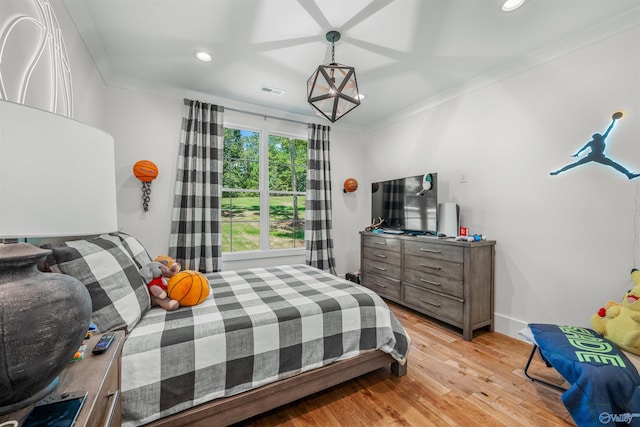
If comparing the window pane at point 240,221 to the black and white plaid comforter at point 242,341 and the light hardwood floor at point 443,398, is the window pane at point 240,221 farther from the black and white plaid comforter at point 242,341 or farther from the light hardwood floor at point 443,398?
the light hardwood floor at point 443,398

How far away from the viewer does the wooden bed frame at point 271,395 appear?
1.26 meters

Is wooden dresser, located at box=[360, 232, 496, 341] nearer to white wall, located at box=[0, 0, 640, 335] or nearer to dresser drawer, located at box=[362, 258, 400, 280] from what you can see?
dresser drawer, located at box=[362, 258, 400, 280]

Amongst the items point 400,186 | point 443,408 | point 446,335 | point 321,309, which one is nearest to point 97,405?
point 321,309

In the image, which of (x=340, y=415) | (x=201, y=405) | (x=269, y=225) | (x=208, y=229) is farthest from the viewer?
(x=269, y=225)

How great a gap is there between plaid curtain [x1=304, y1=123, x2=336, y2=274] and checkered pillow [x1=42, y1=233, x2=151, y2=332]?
2439mm

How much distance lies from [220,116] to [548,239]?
3629 mm

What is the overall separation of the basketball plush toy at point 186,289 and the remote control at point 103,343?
0.51 meters

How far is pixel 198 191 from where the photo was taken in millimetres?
3025

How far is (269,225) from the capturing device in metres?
3.70

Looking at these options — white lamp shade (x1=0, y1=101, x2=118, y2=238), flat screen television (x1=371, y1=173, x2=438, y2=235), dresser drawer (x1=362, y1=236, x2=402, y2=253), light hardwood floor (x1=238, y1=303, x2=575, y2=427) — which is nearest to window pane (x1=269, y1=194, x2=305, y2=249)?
dresser drawer (x1=362, y1=236, x2=402, y2=253)

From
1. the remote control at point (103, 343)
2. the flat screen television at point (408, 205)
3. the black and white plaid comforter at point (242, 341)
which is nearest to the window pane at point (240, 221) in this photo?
the black and white plaid comforter at point (242, 341)

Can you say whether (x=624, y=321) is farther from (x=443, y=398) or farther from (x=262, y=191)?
(x=262, y=191)

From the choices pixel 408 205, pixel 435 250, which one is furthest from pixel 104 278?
pixel 408 205

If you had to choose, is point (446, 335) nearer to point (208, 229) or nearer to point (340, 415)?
point (340, 415)
